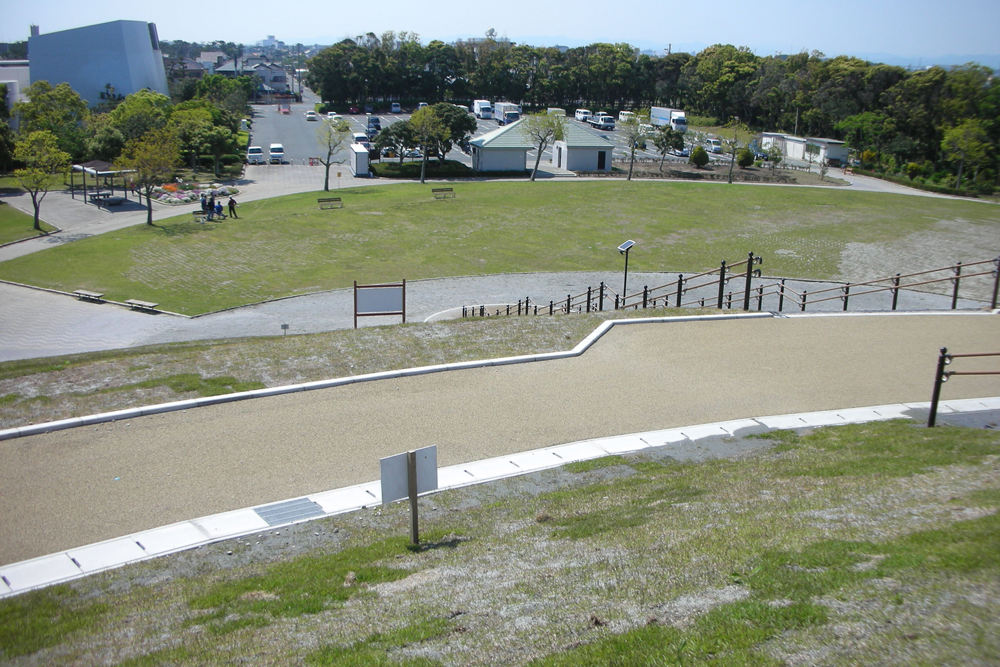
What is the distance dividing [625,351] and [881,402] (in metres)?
4.47

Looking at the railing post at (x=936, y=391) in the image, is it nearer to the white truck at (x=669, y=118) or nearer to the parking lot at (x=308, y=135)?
the parking lot at (x=308, y=135)

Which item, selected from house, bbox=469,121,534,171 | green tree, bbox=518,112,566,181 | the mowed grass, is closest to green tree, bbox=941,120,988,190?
the mowed grass

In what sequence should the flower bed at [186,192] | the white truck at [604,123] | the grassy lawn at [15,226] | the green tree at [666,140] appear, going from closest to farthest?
the grassy lawn at [15,226], the flower bed at [186,192], the green tree at [666,140], the white truck at [604,123]

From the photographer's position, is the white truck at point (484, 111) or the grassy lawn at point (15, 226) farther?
the white truck at point (484, 111)

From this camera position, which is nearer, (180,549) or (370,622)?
(370,622)

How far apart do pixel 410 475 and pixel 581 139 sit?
5113cm

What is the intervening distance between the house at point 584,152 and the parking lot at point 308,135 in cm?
A: 273

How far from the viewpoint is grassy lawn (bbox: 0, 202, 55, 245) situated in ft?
113

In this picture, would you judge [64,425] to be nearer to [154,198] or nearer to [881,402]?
[881,402]

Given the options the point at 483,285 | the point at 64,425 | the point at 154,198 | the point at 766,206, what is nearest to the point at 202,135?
the point at 154,198

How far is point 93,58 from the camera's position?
240 feet

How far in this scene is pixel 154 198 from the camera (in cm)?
4372

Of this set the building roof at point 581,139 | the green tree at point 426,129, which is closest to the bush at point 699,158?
the building roof at point 581,139

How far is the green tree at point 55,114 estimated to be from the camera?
5009 centimetres
